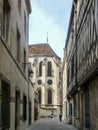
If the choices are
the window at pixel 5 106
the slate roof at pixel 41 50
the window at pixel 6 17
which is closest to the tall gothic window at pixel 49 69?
the slate roof at pixel 41 50

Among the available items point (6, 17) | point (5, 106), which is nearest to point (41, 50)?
point (6, 17)

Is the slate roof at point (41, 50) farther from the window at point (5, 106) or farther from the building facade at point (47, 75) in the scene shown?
the window at point (5, 106)

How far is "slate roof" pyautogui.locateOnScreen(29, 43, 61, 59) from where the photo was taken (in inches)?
3728

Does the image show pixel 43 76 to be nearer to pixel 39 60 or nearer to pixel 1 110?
pixel 39 60

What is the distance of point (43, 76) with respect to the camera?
9262cm

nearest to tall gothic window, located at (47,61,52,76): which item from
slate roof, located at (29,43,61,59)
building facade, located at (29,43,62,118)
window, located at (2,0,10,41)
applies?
building facade, located at (29,43,62,118)

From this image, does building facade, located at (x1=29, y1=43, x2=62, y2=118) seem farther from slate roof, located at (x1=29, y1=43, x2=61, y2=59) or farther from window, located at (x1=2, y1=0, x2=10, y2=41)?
window, located at (x1=2, y1=0, x2=10, y2=41)

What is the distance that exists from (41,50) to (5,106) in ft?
268

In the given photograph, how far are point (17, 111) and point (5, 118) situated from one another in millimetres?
5812

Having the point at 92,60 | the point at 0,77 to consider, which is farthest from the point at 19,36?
the point at 0,77

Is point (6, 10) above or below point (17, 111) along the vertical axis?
above

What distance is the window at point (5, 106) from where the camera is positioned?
1411 cm

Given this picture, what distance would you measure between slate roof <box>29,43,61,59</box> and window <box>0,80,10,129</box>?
78.6 meters

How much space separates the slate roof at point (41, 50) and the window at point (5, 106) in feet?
258
